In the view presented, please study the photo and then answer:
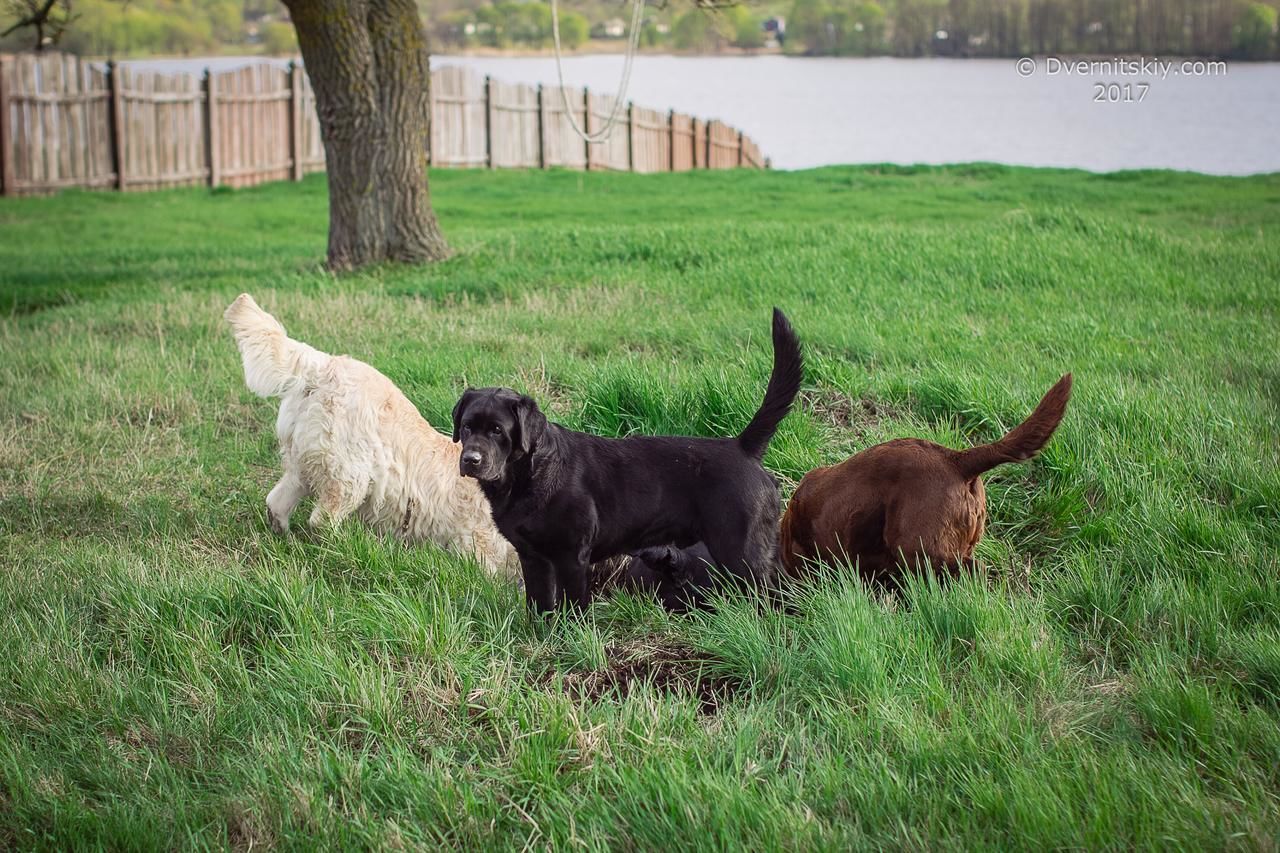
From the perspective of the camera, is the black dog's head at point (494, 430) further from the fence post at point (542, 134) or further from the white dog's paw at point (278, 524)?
the fence post at point (542, 134)

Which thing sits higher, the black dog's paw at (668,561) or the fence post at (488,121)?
the fence post at (488,121)

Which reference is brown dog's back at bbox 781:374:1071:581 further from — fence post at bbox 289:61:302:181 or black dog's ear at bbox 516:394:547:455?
fence post at bbox 289:61:302:181

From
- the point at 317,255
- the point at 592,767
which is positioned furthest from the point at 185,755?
the point at 317,255

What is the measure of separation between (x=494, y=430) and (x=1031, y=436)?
190 centimetres

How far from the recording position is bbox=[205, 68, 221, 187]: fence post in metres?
22.4

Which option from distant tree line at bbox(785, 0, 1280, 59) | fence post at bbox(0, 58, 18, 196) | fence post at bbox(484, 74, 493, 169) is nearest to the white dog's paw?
distant tree line at bbox(785, 0, 1280, 59)

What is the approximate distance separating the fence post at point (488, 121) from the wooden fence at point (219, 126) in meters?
0.03

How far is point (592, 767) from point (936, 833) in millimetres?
905

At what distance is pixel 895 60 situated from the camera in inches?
1320

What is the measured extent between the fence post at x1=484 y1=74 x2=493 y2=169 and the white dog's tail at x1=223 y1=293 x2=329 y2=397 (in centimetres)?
2282

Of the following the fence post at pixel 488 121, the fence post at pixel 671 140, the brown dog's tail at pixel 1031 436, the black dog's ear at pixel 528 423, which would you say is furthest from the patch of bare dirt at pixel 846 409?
the fence post at pixel 671 140

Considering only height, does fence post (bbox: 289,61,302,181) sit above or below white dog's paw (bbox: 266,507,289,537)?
above

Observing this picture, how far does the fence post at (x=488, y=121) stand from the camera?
87.5 ft

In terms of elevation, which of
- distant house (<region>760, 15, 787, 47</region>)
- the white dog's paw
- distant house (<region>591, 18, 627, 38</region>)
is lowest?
the white dog's paw
